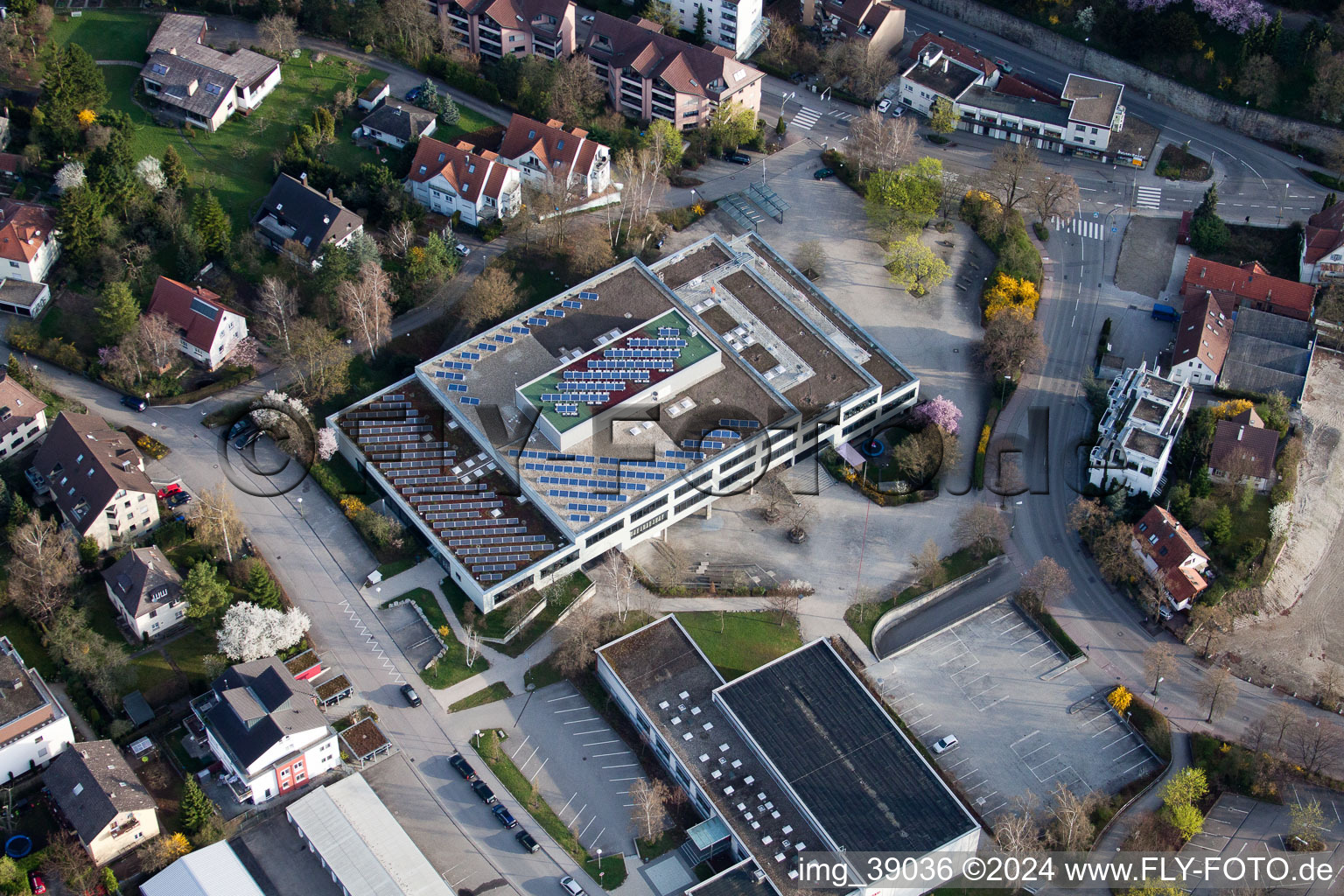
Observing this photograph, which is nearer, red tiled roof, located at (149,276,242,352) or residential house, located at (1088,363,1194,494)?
residential house, located at (1088,363,1194,494)

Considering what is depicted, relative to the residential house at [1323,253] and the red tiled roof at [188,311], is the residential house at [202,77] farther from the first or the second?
the residential house at [1323,253]

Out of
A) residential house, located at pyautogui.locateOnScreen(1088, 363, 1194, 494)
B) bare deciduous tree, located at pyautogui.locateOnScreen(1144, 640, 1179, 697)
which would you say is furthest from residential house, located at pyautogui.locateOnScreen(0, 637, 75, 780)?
residential house, located at pyautogui.locateOnScreen(1088, 363, 1194, 494)

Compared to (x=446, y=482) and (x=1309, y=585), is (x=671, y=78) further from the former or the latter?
(x=1309, y=585)

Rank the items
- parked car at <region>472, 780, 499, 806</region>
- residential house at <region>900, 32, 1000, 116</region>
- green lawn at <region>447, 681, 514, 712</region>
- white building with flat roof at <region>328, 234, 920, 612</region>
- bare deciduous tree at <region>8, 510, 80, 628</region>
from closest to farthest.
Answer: parked car at <region>472, 780, 499, 806</region> → bare deciduous tree at <region>8, 510, 80, 628</region> → green lawn at <region>447, 681, 514, 712</region> → white building with flat roof at <region>328, 234, 920, 612</region> → residential house at <region>900, 32, 1000, 116</region>

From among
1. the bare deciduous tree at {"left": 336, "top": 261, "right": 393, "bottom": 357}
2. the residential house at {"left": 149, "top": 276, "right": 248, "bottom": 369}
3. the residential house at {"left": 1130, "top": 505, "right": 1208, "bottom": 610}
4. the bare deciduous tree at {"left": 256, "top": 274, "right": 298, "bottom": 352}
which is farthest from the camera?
the bare deciduous tree at {"left": 336, "top": 261, "right": 393, "bottom": 357}

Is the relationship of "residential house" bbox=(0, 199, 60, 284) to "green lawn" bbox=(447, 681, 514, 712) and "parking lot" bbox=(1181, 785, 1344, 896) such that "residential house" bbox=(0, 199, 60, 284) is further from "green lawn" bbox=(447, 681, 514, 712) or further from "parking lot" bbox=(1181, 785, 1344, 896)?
"parking lot" bbox=(1181, 785, 1344, 896)

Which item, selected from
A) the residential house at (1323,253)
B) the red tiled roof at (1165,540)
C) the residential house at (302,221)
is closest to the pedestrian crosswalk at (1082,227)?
the residential house at (1323,253)

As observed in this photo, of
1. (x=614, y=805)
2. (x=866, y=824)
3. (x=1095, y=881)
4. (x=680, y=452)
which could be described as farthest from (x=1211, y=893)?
(x=680, y=452)
